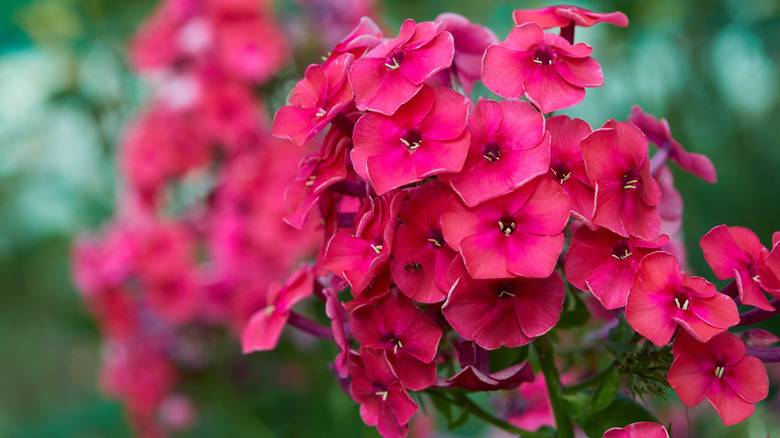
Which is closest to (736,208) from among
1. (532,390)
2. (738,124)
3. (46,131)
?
(738,124)

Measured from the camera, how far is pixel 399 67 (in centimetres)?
44

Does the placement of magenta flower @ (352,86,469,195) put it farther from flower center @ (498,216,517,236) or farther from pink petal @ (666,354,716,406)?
pink petal @ (666,354,716,406)

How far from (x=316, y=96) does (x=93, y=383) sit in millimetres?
3888

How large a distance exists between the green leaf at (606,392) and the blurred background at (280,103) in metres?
0.53

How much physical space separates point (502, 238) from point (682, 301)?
13 centimetres

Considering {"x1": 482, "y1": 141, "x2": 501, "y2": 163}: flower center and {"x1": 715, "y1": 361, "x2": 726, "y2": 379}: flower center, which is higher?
{"x1": 482, "y1": 141, "x2": 501, "y2": 163}: flower center

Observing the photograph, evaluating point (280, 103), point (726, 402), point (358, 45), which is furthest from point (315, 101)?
point (280, 103)

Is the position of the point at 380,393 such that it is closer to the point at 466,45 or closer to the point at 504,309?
the point at 504,309

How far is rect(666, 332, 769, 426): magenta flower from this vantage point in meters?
0.39

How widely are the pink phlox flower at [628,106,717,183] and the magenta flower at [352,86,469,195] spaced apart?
0.65ft

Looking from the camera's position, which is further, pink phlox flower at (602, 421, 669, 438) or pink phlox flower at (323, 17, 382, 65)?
pink phlox flower at (323, 17, 382, 65)

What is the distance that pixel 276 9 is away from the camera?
156 cm

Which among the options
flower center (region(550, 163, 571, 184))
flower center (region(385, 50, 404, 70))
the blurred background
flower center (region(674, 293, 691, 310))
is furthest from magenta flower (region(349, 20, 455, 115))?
the blurred background

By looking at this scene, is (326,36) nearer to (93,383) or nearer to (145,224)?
(145,224)
